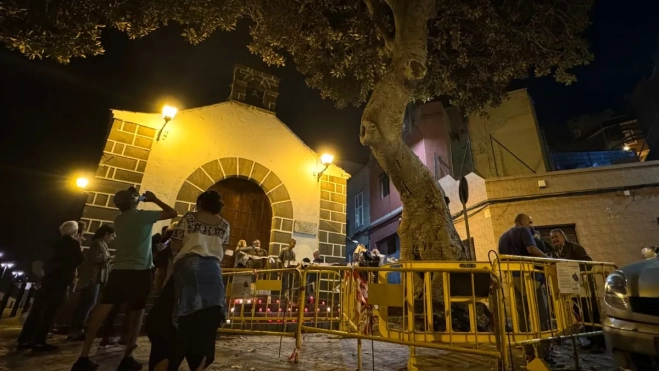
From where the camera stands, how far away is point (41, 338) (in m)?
3.68

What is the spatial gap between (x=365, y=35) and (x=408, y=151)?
11.9 ft

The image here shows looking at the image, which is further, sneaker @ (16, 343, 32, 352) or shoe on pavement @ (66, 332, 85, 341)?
shoe on pavement @ (66, 332, 85, 341)

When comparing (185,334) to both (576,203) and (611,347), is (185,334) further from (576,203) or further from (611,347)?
(576,203)

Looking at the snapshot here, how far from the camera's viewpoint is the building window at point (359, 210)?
19867mm

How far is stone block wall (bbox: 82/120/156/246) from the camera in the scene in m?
6.50

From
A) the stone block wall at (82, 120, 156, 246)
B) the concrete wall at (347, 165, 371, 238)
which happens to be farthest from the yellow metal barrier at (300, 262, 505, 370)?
the concrete wall at (347, 165, 371, 238)

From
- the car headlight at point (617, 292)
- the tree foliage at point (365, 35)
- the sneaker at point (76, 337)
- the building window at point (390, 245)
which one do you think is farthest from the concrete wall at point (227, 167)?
the building window at point (390, 245)

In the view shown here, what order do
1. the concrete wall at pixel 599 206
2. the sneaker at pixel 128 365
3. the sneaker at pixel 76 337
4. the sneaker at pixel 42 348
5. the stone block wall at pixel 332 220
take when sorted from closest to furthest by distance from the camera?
1. the sneaker at pixel 128 365
2. the sneaker at pixel 42 348
3. the sneaker at pixel 76 337
4. the concrete wall at pixel 599 206
5. the stone block wall at pixel 332 220

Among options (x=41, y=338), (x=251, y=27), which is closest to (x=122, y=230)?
(x=41, y=338)

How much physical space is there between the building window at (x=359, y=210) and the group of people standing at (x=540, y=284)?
1410 cm

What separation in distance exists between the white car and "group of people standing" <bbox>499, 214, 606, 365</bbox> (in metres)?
0.72

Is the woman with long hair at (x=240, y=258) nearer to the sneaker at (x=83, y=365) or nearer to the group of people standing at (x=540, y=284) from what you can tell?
the sneaker at (x=83, y=365)

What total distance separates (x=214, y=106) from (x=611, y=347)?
8874mm

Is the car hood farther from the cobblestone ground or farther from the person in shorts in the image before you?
the person in shorts
